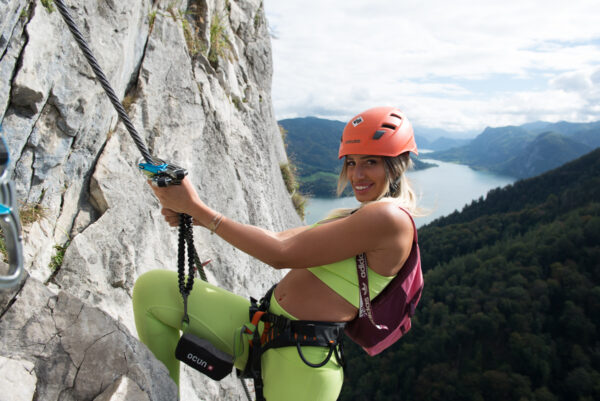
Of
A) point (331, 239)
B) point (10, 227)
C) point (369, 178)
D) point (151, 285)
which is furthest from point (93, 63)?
point (369, 178)

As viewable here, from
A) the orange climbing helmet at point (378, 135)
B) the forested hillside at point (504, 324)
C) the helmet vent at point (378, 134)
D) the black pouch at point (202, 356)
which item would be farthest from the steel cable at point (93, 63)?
the forested hillside at point (504, 324)

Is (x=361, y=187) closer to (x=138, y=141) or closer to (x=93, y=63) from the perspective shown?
(x=138, y=141)

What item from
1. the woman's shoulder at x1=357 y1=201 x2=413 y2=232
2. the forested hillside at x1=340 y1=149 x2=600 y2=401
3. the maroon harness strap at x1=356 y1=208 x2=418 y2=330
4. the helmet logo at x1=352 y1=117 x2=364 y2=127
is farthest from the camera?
the forested hillside at x1=340 y1=149 x2=600 y2=401

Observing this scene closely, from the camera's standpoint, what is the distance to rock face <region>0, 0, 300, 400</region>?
2.10 metres

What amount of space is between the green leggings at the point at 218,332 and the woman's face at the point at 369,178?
0.86 metres

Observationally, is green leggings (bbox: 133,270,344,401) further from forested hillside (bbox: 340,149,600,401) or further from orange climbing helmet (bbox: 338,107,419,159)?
forested hillside (bbox: 340,149,600,401)

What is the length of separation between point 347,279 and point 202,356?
967 mm

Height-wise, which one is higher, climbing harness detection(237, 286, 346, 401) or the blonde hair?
the blonde hair

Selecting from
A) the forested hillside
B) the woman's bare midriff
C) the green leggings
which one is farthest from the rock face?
the forested hillside

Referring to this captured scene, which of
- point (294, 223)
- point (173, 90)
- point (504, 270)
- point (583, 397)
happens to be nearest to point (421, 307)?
point (504, 270)

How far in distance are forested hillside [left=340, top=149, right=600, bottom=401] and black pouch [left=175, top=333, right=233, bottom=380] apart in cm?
5419

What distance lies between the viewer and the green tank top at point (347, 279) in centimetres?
209

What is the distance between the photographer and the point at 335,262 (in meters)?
2.07

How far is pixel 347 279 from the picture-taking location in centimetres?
211
